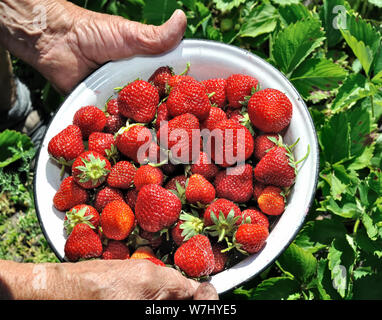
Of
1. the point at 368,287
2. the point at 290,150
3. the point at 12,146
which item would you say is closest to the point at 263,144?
the point at 290,150

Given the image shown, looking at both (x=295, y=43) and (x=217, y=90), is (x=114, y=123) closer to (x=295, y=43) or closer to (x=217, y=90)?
(x=217, y=90)

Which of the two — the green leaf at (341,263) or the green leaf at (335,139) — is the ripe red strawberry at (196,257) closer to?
the green leaf at (341,263)

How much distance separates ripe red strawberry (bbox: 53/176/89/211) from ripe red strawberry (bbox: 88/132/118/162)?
0.11 meters

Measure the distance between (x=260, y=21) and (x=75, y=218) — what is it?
1118 mm

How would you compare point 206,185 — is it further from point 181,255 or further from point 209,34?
point 209,34

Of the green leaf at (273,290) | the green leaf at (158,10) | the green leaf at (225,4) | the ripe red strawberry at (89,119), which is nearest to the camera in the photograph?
the ripe red strawberry at (89,119)

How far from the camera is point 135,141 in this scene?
3.67 ft

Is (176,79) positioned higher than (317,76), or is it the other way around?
(176,79)

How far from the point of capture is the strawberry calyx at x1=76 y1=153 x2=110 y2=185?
111 centimetres

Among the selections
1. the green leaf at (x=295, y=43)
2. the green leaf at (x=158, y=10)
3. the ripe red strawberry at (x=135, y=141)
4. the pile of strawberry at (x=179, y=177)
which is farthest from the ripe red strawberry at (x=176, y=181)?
the green leaf at (x=158, y=10)

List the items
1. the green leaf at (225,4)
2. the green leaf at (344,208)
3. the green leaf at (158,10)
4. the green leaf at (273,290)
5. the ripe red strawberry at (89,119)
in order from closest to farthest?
the ripe red strawberry at (89,119) → the green leaf at (344,208) → the green leaf at (273,290) → the green leaf at (225,4) → the green leaf at (158,10)

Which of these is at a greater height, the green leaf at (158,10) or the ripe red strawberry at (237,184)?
the green leaf at (158,10)

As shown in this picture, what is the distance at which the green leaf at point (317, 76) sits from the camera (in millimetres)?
1484

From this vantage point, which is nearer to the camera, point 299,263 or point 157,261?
point 157,261
